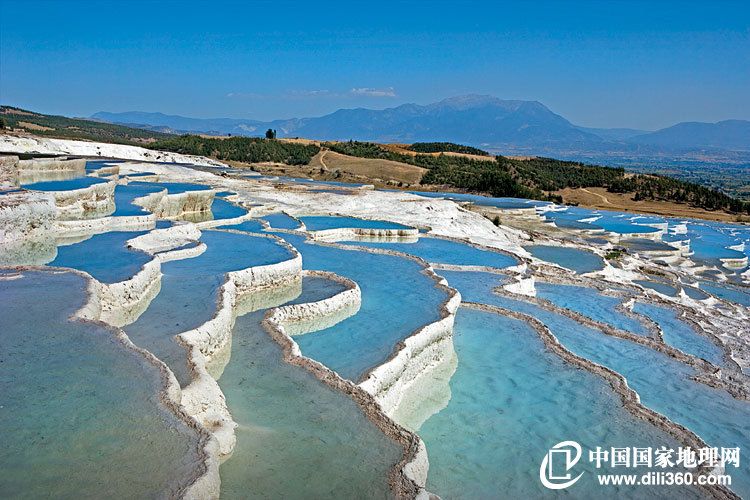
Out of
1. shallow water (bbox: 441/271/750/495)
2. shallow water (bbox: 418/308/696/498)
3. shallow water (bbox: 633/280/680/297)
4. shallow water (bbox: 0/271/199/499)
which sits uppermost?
shallow water (bbox: 0/271/199/499)

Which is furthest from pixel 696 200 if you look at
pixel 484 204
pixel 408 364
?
pixel 408 364

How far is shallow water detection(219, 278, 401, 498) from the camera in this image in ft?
13.6

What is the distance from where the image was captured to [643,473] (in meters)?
5.68

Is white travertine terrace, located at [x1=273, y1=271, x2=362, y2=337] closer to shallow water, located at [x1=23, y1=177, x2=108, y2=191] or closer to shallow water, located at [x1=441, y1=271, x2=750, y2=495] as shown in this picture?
shallow water, located at [x1=441, y1=271, x2=750, y2=495]

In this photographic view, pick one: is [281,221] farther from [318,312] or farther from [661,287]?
[661,287]

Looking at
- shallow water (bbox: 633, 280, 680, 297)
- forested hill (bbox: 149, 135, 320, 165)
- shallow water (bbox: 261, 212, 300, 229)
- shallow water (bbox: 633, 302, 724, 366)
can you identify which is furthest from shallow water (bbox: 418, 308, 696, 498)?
forested hill (bbox: 149, 135, 320, 165)

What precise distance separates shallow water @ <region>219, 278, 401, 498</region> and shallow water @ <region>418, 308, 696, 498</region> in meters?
1.00

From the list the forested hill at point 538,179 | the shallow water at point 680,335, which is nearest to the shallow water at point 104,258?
the shallow water at point 680,335

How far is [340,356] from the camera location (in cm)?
728

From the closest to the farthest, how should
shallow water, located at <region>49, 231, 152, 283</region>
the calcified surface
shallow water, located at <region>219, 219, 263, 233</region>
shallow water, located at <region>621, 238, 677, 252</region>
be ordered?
the calcified surface → shallow water, located at <region>49, 231, 152, 283</region> → shallow water, located at <region>219, 219, 263, 233</region> → shallow water, located at <region>621, 238, 677, 252</region>

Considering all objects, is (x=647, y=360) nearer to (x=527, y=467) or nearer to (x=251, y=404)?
(x=527, y=467)

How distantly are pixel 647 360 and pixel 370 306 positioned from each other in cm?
434

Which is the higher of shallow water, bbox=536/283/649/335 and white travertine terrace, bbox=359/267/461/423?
white travertine terrace, bbox=359/267/461/423

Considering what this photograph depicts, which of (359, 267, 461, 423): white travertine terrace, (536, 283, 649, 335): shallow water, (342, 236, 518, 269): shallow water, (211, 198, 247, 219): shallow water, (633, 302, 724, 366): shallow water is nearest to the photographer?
(359, 267, 461, 423): white travertine terrace
